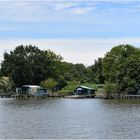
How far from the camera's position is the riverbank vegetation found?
114188mm

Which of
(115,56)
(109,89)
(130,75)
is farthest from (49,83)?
(130,75)

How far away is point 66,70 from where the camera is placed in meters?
153

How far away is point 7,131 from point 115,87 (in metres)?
72.9

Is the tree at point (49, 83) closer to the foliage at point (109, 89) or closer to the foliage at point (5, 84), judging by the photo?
the foliage at point (5, 84)

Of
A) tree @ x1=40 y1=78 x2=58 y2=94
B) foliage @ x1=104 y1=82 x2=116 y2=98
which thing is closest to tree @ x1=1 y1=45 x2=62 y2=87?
tree @ x1=40 y1=78 x2=58 y2=94

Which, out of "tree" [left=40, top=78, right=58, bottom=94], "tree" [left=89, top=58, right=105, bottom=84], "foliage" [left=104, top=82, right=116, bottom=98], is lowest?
"foliage" [left=104, top=82, right=116, bottom=98]

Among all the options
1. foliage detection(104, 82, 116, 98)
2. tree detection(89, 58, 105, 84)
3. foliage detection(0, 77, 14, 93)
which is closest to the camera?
foliage detection(104, 82, 116, 98)

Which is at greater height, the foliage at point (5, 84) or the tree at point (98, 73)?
the tree at point (98, 73)

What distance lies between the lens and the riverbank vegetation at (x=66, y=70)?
375ft

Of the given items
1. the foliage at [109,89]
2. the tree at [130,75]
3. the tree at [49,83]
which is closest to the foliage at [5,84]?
the tree at [49,83]

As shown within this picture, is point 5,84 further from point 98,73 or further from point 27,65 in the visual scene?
Result: point 98,73

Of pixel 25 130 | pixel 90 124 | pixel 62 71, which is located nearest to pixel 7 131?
pixel 25 130

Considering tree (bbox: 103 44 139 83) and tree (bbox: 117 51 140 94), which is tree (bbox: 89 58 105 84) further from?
tree (bbox: 117 51 140 94)

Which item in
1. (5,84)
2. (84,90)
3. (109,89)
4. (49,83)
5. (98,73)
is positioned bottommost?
(109,89)
